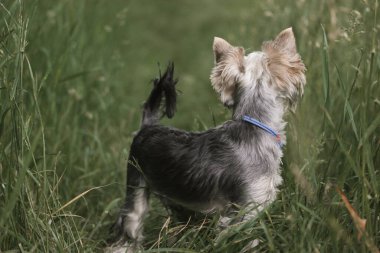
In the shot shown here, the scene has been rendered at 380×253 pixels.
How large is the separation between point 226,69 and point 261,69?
21 centimetres

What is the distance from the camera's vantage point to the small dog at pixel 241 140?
393 centimetres

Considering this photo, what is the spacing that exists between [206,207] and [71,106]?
93.8 inches

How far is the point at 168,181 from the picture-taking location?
4.28 metres

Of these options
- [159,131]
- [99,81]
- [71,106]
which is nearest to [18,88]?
[159,131]

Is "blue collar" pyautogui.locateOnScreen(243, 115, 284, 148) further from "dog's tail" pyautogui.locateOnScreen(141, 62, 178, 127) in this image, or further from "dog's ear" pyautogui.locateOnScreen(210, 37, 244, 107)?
"dog's tail" pyautogui.locateOnScreen(141, 62, 178, 127)

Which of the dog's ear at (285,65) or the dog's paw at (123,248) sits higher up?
the dog's ear at (285,65)

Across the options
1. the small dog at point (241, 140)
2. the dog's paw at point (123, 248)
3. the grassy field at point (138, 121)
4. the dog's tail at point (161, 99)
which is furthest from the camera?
the dog's tail at point (161, 99)

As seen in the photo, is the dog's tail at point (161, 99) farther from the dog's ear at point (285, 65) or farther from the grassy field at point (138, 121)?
the dog's ear at point (285, 65)

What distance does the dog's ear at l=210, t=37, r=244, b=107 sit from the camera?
13.0 feet

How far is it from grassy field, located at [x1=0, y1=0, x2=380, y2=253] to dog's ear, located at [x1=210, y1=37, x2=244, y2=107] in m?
0.42

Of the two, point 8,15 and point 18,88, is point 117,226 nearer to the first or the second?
point 18,88

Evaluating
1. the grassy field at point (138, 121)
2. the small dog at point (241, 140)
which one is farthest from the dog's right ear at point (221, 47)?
the grassy field at point (138, 121)

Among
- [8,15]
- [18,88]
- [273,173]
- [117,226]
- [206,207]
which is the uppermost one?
[8,15]

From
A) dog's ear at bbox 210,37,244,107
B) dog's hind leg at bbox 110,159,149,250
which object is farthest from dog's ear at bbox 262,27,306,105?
dog's hind leg at bbox 110,159,149,250
